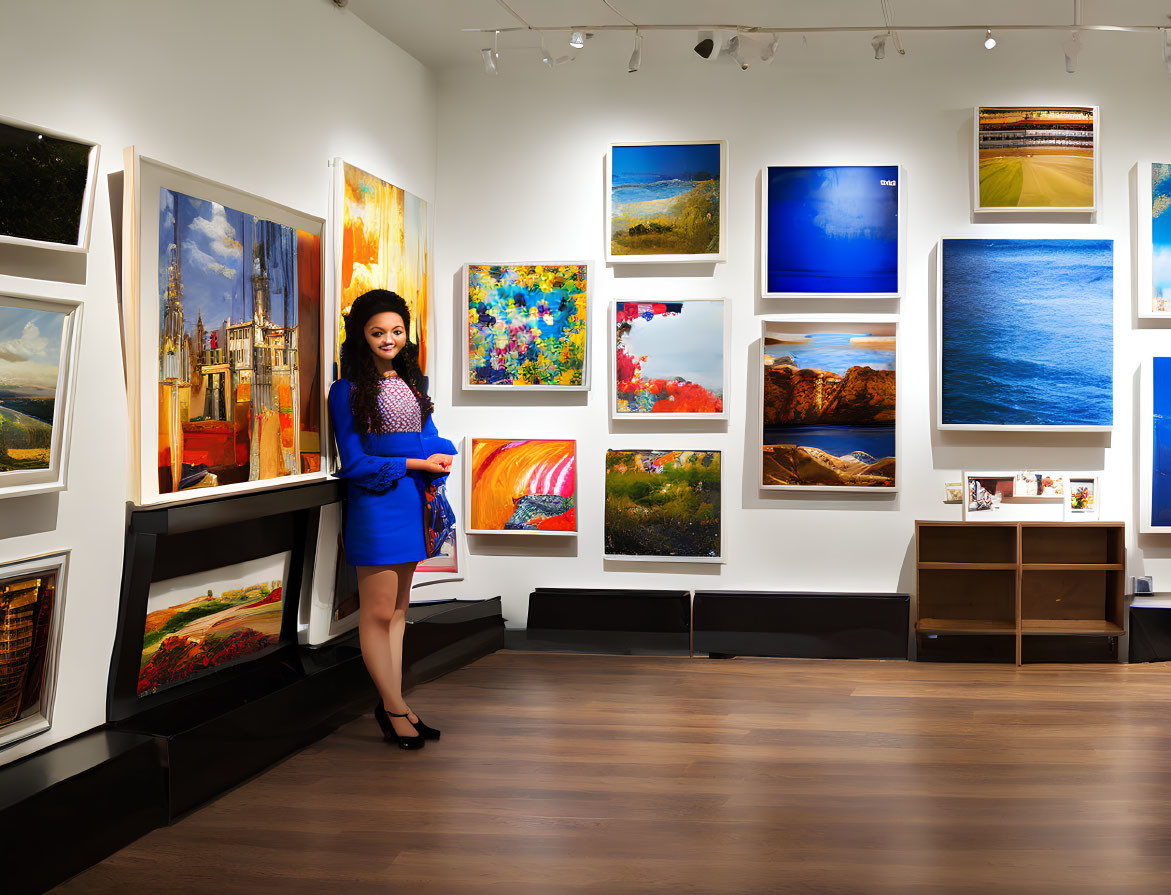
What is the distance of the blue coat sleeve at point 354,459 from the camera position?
3760mm

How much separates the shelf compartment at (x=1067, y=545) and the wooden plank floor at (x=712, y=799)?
74cm

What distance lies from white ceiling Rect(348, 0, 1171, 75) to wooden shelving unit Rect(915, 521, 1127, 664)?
2496 mm

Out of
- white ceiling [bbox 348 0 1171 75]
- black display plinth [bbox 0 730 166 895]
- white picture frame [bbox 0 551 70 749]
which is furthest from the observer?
white ceiling [bbox 348 0 1171 75]

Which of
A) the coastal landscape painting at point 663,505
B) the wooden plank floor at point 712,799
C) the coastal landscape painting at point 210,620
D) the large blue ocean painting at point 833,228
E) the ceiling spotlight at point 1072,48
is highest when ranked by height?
the ceiling spotlight at point 1072,48

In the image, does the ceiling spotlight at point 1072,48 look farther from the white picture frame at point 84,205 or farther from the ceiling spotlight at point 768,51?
the white picture frame at point 84,205

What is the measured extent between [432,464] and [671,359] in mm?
1922

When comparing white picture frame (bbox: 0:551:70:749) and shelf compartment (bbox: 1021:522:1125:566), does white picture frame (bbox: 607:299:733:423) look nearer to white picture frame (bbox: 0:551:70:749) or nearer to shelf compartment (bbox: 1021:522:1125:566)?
shelf compartment (bbox: 1021:522:1125:566)

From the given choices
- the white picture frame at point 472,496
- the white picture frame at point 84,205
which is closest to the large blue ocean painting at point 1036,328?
the white picture frame at point 472,496

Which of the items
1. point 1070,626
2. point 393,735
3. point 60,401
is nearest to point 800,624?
point 1070,626

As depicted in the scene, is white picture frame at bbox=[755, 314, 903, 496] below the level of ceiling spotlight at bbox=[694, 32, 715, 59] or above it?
below

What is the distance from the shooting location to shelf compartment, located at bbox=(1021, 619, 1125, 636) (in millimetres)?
5055

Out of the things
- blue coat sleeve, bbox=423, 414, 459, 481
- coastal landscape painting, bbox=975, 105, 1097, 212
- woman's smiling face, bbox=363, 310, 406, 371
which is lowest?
blue coat sleeve, bbox=423, 414, 459, 481

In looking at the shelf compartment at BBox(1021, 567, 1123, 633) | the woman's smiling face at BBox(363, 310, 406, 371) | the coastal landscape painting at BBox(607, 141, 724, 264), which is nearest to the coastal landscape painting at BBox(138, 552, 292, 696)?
the woman's smiling face at BBox(363, 310, 406, 371)

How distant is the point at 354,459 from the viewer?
3781 mm
